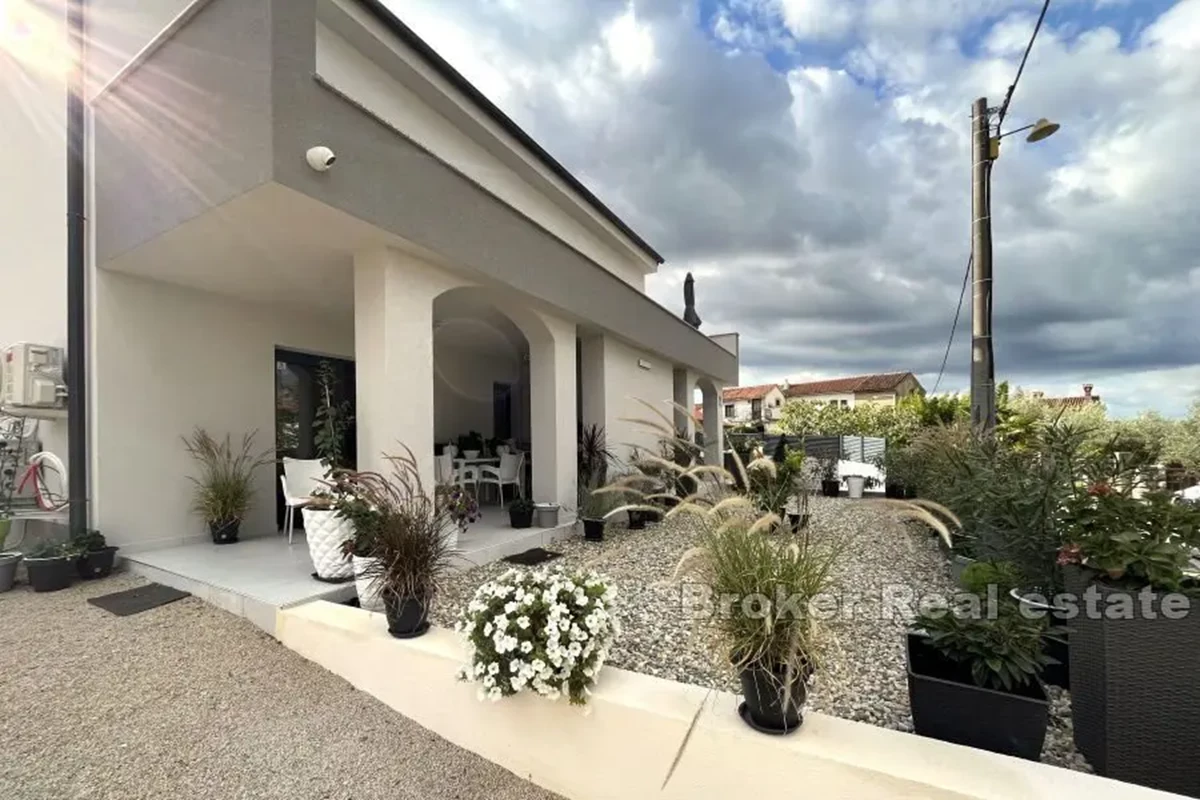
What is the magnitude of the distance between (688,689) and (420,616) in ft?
5.42

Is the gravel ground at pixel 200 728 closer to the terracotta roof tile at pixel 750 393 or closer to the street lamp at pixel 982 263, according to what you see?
the street lamp at pixel 982 263

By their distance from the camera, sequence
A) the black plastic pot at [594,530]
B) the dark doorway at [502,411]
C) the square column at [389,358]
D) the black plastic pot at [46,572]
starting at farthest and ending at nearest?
the dark doorway at [502,411] < the black plastic pot at [594,530] < the square column at [389,358] < the black plastic pot at [46,572]

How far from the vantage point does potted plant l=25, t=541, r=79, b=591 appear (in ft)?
15.6

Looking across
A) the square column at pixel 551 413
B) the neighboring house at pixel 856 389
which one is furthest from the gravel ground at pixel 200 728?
the neighboring house at pixel 856 389

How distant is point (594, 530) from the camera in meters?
7.69

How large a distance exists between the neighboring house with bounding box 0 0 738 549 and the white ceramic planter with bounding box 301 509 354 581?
2.43ft

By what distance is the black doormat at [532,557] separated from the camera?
20.4 ft

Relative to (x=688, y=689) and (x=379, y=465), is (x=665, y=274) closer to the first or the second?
(x=379, y=465)

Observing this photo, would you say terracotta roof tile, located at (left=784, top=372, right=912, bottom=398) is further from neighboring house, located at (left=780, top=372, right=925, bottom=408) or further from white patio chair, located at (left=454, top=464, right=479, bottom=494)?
white patio chair, located at (left=454, top=464, right=479, bottom=494)

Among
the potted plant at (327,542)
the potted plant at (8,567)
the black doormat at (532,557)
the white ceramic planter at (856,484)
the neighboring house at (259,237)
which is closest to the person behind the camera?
the neighboring house at (259,237)

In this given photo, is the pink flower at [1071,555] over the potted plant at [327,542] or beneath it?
over

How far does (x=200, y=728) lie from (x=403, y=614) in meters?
1.10

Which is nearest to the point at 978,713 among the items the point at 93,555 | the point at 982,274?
the point at 93,555

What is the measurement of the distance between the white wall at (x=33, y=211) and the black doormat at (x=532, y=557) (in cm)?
501
